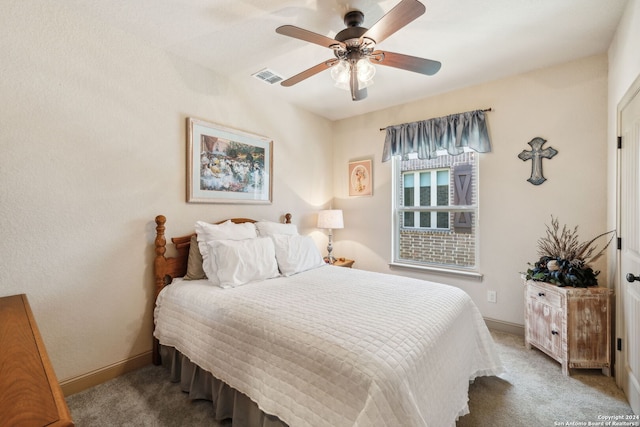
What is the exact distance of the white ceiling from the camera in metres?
1.83

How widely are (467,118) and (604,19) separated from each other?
117 centimetres

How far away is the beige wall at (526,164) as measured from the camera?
2.43m

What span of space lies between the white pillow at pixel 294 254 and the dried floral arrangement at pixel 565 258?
1.99m

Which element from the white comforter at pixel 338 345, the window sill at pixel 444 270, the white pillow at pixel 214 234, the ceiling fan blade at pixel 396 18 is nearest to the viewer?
the white comforter at pixel 338 345

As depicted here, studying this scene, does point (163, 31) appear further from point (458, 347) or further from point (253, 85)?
point (458, 347)

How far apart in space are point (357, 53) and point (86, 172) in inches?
82.4

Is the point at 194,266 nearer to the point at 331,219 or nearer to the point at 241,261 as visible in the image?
the point at 241,261

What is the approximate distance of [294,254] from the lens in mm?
2600

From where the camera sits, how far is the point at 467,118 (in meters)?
2.99

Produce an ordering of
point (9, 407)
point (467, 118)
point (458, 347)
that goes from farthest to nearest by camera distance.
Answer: point (467, 118) < point (458, 347) < point (9, 407)

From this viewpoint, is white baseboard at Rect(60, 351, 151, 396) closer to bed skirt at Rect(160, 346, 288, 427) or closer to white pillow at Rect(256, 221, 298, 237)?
bed skirt at Rect(160, 346, 288, 427)

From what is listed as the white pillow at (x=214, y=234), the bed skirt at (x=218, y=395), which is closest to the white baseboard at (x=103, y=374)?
the bed skirt at (x=218, y=395)

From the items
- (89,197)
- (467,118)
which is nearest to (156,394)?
(89,197)

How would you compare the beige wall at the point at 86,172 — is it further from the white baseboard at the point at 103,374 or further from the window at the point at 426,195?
the window at the point at 426,195
